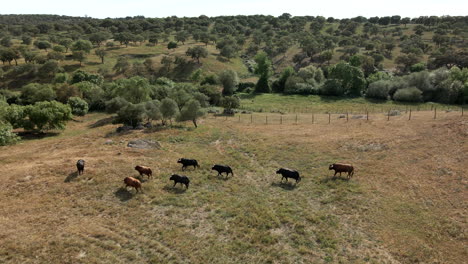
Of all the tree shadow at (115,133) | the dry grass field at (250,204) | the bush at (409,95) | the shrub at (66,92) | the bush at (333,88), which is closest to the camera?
the dry grass field at (250,204)

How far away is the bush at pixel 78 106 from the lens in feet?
204

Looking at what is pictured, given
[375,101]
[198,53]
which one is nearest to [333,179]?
[375,101]

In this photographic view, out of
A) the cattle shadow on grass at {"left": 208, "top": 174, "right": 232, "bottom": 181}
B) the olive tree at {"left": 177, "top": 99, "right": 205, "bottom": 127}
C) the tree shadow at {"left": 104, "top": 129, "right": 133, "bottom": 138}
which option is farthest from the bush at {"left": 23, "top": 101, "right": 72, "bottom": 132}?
the cattle shadow on grass at {"left": 208, "top": 174, "right": 232, "bottom": 181}

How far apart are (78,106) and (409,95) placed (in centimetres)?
7593

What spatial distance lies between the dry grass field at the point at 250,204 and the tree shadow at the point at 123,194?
15 centimetres

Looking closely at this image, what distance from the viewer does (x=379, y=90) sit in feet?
262

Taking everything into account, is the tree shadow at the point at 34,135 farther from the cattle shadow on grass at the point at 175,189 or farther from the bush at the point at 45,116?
the cattle shadow on grass at the point at 175,189

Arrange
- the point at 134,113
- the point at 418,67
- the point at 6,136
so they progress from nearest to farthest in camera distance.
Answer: the point at 6,136 → the point at 134,113 → the point at 418,67

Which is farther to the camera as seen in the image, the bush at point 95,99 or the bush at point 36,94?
the bush at point 95,99

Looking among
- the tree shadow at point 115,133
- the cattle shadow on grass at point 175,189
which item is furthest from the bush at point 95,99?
the cattle shadow on grass at point 175,189

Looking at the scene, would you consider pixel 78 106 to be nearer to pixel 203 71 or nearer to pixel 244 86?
pixel 244 86

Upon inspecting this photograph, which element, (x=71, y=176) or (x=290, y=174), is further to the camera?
(x=290, y=174)

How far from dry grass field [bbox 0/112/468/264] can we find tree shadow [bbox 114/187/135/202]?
0.15m

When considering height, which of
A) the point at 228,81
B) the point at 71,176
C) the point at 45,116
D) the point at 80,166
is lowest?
the point at 71,176
